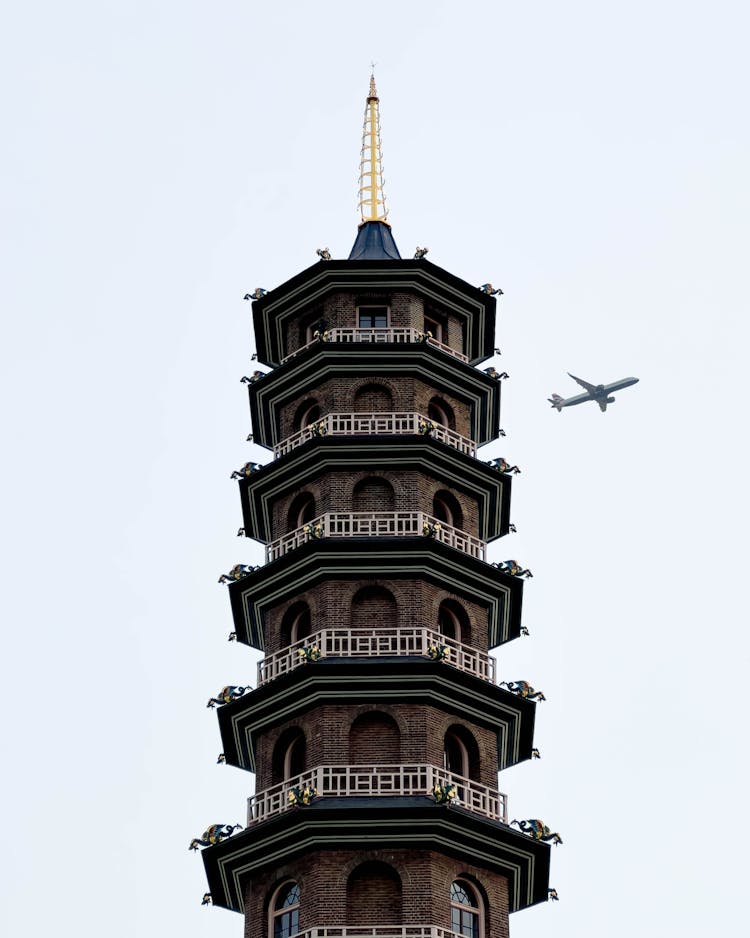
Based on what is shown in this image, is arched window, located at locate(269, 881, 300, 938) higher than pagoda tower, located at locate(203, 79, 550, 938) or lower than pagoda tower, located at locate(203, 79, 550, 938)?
lower

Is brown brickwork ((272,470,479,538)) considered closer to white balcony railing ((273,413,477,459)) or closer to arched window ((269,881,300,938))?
white balcony railing ((273,413,477,459))

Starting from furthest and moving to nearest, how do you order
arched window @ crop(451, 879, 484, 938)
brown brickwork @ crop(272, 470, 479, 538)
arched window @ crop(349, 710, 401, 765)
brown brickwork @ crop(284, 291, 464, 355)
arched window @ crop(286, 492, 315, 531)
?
brown brickwork @ crop(284, 291, 464, 355)
arched window @ crop(286, 492, 315, 531)
brown brickwork @ crop(272, 470, 479, 538)
arched window @ crop(349, 710, 401, 765)
arched window @ crop(451, 879, 484, 938)

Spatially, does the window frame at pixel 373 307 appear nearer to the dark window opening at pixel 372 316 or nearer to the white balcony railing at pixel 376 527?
the dark window opening at pixel 372 316

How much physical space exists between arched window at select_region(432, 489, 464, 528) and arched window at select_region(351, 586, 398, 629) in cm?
556

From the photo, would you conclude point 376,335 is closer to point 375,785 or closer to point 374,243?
point 374,243

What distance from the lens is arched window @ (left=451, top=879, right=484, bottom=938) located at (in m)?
67.9

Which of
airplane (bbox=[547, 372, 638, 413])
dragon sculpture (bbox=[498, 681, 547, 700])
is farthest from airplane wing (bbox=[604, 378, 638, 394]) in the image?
dragon sculpture (bbox=[498, 681, 547, 700])

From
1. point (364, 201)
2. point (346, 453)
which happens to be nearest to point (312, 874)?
point (346, 453)

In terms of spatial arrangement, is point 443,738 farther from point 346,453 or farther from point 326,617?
point 346,453

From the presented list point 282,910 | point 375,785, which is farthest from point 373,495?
point 282,910

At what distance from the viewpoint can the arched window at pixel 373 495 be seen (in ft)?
259

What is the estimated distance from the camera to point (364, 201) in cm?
9512

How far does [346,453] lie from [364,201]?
1947cm

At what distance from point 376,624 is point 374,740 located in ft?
16.9
